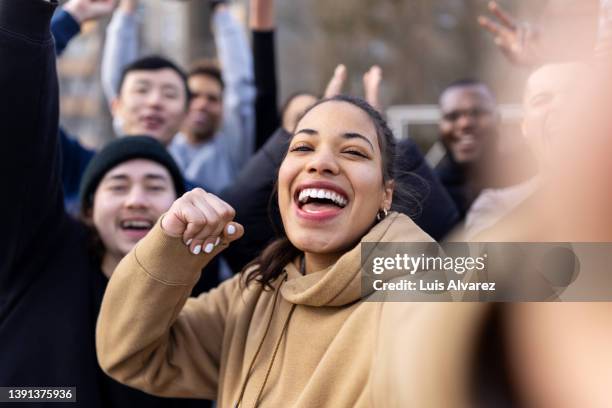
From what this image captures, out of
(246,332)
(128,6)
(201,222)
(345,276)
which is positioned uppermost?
(128,6)

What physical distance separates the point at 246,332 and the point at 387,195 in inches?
17.7

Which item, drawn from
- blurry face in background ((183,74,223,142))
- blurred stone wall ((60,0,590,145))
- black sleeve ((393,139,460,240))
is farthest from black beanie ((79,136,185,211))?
blurred stone wall ((60,0,590,145))

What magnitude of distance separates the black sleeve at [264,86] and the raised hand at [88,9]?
88 cm

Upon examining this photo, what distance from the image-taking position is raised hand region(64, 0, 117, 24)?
8.39 feet

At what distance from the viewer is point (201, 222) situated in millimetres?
1529

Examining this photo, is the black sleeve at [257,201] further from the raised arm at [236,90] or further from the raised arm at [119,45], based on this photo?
the raised arm at [119,45]

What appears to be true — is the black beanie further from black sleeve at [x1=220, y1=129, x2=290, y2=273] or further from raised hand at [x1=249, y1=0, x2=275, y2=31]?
raised hand at [x1=249, y1=0, x2=275, y2=31]

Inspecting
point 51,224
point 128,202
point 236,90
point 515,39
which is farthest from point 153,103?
point 515,39

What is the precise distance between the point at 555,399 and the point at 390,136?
47.4 inches

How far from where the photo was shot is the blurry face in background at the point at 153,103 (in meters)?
3.20

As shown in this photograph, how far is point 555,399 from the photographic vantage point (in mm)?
641

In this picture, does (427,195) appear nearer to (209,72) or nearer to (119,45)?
(209,72)

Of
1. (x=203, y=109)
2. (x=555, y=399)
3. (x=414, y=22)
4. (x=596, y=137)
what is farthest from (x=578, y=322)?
(x=414, y=22)

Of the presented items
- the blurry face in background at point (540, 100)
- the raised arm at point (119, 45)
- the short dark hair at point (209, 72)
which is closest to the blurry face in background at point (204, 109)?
the short dark hair at point (209, 72)
